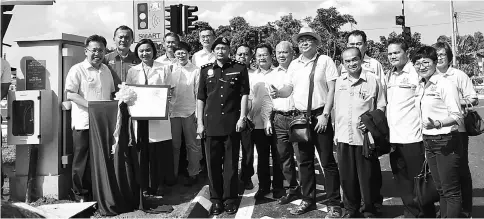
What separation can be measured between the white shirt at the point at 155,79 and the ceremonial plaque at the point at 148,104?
52 centimetres

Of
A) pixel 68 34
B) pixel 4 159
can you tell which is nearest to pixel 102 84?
pixel 68 34

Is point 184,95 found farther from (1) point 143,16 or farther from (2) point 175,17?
(2) point 175,17

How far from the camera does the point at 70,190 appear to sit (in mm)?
5387

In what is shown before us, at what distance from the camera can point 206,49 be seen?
6.50 metres

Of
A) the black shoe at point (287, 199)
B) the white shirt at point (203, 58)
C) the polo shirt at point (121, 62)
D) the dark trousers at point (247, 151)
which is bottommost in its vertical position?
the black shoe at point (287, 199)

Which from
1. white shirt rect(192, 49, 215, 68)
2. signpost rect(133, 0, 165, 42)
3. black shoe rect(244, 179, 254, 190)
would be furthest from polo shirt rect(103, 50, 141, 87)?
signpost rect(133, 0, 165, 42)

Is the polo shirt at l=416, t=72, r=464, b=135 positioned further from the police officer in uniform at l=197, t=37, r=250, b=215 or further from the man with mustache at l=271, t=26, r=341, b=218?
the police officer in uniform at l=197, t=37, r=250, b=215

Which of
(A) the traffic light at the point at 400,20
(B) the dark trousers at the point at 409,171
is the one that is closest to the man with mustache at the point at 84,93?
(B) the dark trousers at the point at 409,171

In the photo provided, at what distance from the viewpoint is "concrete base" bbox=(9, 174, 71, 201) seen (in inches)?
206

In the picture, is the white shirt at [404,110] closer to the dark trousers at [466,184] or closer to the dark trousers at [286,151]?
the dark trousers at [466,184]

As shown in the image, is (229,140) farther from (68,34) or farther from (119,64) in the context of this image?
(68,34)

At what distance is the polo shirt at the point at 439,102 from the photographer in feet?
12.5

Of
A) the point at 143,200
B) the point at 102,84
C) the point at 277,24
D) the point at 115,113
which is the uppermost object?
the point at 277,24

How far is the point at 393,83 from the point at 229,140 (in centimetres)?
196
